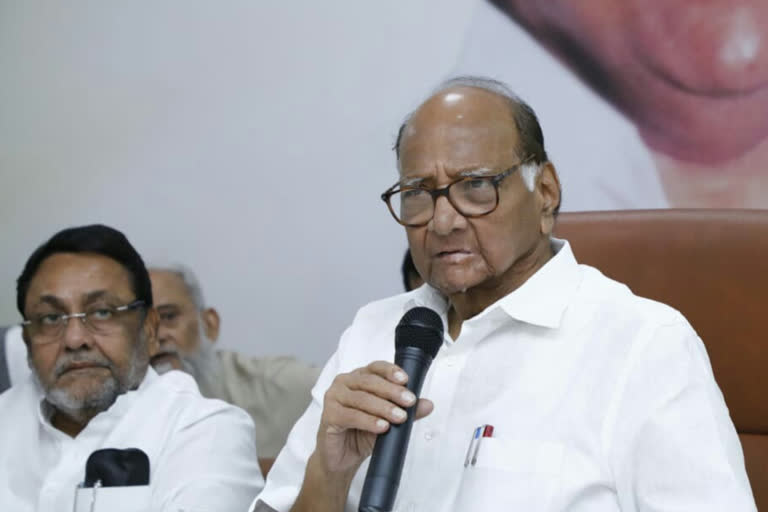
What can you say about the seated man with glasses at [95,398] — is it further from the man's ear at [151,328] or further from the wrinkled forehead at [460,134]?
the wrinkled forehead at [460,134]

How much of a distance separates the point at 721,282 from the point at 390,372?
81 cm

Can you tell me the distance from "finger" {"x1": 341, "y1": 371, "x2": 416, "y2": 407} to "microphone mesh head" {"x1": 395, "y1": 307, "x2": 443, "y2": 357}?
2.6 inches

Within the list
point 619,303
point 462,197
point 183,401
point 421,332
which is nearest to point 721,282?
point 619,303

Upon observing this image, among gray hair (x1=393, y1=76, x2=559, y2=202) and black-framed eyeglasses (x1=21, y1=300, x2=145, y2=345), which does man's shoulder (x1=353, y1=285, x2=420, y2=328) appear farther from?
black-framed eyeglasses (x1=21, y1=300, x2=145, y2=345)

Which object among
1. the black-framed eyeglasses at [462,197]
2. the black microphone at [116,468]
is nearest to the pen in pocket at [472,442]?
the black-framed eyeglasses at [462,197]

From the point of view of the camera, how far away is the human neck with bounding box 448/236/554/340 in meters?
1.67

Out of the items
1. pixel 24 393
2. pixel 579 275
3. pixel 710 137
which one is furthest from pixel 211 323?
pixel 579 275

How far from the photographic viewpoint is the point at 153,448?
212cm

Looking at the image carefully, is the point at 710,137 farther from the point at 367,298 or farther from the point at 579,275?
the point at 579,275

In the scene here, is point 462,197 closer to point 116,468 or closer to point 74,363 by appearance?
point 116,468

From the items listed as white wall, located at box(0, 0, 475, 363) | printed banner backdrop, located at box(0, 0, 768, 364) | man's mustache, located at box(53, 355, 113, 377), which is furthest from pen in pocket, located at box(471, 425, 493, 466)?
white wall, located at box(0, 0, 475, 363)

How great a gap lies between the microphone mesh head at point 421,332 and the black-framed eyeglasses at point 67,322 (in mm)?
1076

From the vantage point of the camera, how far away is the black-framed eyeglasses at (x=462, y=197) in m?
1.56

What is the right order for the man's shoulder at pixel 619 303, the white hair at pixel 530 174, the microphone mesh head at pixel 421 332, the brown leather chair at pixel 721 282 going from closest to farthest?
1. the microphone mesh head at pixel 421 332
2. the man's shoulder at pixel 619 303
3. the white hair at pixel 530 174
4. the brown leather chair at pixel 721 282
